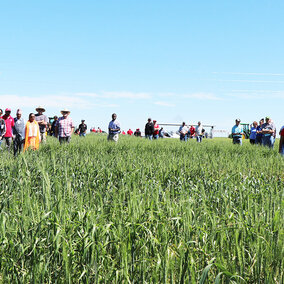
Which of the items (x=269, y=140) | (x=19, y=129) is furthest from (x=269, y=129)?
(x=19, y=129)

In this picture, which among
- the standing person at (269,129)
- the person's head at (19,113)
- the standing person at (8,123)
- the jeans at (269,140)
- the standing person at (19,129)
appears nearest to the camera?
the standing person at (19,129)

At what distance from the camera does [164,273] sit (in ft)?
8.30

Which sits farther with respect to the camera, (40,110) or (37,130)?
(40,110)

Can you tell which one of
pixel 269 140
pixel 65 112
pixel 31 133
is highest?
pixel 65 112

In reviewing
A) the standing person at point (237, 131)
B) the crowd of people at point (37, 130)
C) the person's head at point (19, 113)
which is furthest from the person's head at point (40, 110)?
the standing person at point (237, 131)

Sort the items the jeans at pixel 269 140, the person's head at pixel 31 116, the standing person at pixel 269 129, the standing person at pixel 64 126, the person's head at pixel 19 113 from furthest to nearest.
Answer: the jeans at pixel 269 140, the standing person at pixel 269 129, the standing person at pixel 64 126, the person's head at pixel 19 113, the person's head at pixel 31 116

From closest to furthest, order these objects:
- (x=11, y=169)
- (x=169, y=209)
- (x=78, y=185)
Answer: (x=169, y=209) → (x=78, y=185) → (x=11, y=169)

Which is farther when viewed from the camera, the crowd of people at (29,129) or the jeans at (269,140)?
the jeans at (269,140)

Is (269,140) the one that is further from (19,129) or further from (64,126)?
(19,129)

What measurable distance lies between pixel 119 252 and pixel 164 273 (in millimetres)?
532

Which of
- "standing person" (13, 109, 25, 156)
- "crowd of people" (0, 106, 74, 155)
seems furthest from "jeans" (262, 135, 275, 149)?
"standing person" (13, 109, 25, 156)

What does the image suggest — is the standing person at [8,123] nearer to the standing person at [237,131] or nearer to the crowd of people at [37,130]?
the crowd of people at [37,130]

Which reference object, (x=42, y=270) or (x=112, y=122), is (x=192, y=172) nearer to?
(x=42, y=270)

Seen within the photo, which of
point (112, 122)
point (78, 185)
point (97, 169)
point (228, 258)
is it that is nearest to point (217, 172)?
point (97, 169)
